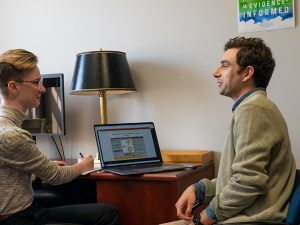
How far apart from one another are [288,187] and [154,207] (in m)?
0.75

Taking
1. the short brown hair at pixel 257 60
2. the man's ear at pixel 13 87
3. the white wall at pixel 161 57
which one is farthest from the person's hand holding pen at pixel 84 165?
the short brown hair at pixel 257 60

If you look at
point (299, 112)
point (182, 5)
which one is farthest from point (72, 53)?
point (299, 112)

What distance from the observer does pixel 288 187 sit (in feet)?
4.61

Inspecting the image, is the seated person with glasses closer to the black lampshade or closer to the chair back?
the black lampshade

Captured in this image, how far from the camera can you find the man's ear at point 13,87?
5.62 feet

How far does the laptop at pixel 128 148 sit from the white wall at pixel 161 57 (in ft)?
1.11

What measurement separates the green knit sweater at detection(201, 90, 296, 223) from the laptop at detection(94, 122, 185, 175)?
2.43 ft

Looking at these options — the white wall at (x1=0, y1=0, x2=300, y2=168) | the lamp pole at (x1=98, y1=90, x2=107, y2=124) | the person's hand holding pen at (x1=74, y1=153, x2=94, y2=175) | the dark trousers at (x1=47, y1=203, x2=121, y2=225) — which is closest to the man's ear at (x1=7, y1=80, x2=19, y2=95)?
the person's hand holding pen at (x1=74, y1=153, x2=94, y2=175)

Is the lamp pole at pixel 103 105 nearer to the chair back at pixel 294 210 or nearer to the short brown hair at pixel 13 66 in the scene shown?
the short brown hair at pixel 13 66

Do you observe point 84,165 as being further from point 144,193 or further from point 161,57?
point 161,57

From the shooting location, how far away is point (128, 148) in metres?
2.23

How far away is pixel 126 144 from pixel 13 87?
2.43ft

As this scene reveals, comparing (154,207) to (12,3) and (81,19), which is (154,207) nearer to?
(81,19)

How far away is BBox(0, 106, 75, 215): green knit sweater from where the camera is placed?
1572 millimetres
